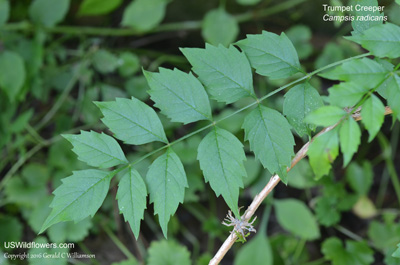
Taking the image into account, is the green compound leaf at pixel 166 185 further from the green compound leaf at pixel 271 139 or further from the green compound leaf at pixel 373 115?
the green compound leaf at pixel 373 115

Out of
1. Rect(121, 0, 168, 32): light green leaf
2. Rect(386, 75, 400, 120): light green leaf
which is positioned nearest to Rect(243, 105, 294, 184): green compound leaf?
Rect(386, 75, 400, 120): light green leaf

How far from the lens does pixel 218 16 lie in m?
2.12

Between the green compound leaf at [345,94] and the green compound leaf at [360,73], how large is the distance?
1 cm

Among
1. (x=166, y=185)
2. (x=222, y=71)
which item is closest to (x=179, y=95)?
(x=222, y=71)

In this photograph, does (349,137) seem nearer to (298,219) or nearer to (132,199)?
(132,199)

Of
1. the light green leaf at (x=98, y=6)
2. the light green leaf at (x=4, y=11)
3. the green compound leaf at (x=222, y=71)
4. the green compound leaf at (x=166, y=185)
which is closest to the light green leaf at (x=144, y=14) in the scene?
the light green leaf at (x=98, y=6)

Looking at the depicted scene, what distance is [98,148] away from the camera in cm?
113

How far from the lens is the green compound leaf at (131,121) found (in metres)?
1.12

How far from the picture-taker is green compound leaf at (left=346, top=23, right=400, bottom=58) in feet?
3.06

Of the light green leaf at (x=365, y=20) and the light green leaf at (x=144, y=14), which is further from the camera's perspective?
the light green leaf at (x=144, y=14)

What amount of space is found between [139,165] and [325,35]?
1387mm

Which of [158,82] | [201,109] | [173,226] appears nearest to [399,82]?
[201,109]

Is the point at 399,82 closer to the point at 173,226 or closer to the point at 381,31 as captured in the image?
the point at 381,31

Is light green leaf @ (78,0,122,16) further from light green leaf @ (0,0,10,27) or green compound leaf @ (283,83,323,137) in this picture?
green compound leaf @ (283,83,323,137)
